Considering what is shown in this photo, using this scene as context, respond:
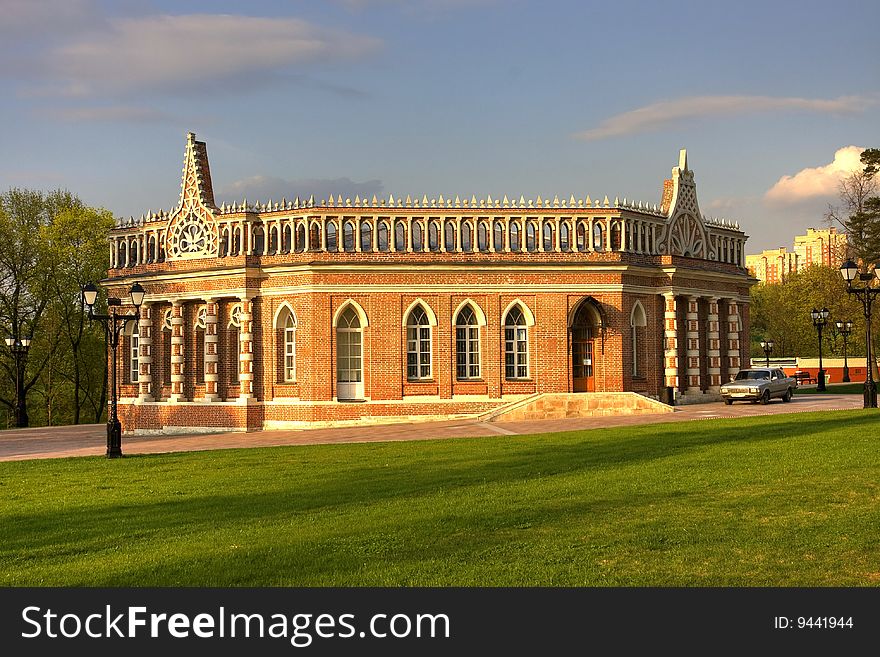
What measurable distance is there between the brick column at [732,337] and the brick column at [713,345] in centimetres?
157

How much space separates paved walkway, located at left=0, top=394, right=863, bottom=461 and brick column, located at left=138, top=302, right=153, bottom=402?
2.76 m

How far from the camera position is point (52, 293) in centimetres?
5641

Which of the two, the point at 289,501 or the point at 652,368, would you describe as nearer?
the point at 289,501

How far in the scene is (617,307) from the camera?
3859 cm

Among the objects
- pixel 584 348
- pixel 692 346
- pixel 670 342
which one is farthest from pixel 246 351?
pixel 692 346

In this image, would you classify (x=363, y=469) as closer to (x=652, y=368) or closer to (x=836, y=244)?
(x=652, y=368)

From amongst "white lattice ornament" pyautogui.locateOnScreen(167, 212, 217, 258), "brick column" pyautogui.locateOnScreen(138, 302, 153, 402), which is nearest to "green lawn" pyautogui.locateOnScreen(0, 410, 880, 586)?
"white lattice ornament" pyautogui.locateOnScreen(167, 212, 217, 258)

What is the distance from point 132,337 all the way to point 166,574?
111 ft

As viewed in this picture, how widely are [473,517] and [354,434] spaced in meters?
18.8

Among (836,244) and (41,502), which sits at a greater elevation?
(836,244)

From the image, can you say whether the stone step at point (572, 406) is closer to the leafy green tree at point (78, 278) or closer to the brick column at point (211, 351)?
the brick column at point (211, 351)

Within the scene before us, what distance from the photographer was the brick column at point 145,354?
41.1 meters

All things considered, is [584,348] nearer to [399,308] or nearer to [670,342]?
[670,342]
